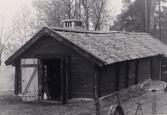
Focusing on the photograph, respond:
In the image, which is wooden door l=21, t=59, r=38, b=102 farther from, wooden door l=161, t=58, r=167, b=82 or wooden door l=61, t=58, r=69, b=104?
wooden door l=161, t=58, r=167, b=82

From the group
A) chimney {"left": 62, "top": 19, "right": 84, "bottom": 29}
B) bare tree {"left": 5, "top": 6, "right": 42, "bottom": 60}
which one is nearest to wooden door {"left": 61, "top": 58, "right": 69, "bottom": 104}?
chimney {"left": 62, "top": 19, "right": 84, "bottom": 29}

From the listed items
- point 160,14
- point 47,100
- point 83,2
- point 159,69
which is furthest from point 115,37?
point 160,14

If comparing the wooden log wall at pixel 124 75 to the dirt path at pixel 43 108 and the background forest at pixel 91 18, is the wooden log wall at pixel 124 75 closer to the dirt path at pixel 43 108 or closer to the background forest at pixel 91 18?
the dirt path at pixel 43 108

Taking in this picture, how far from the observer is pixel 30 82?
17.5m

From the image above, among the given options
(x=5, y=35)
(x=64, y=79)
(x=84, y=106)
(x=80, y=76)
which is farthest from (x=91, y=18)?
(x=84, y=106)

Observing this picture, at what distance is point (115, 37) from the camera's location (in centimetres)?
2178

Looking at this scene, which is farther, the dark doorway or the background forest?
the background forest

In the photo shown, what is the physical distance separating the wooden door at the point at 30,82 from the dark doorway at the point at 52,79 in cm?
91

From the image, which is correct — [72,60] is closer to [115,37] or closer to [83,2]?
[115,37]

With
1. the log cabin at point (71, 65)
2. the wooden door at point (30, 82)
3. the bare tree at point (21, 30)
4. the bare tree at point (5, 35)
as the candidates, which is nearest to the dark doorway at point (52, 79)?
the log cabin at point (71, 65)

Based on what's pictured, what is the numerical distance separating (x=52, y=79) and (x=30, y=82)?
105 inches

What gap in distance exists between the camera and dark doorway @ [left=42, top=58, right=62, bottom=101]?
18734 mm

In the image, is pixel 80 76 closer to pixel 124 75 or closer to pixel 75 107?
pixel 75 107

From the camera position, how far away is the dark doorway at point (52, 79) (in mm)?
18734
